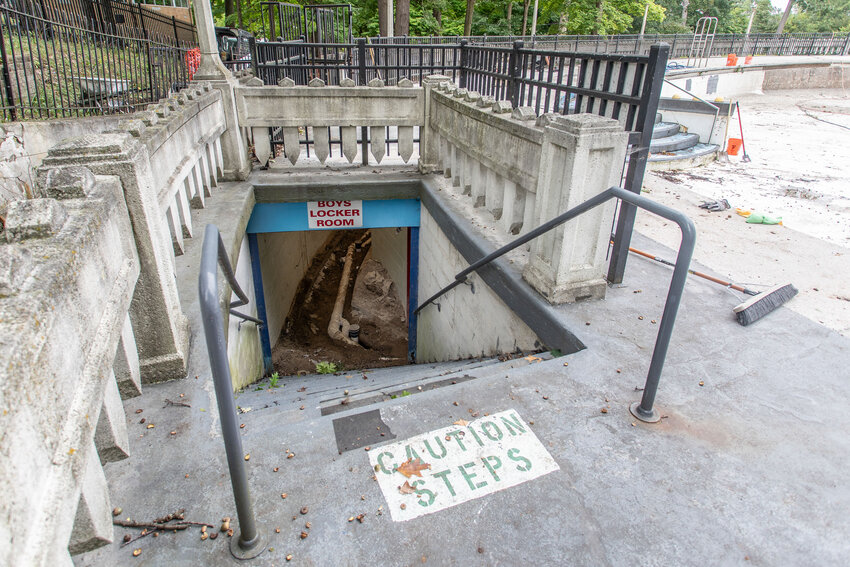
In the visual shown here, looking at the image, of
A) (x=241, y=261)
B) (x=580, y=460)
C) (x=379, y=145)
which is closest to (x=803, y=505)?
(x=580, y=460)

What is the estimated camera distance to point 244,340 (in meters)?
5.33

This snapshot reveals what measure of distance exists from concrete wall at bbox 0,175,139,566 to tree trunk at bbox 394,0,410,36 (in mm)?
19289

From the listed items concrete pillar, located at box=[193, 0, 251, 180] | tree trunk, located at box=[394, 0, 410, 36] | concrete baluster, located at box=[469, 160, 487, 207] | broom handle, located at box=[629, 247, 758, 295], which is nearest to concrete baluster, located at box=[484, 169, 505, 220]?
concrete baluster, located at box=[469, 160, 487, 207]

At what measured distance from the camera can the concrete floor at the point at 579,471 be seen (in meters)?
2.05

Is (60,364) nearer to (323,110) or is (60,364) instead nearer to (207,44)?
(207,44)

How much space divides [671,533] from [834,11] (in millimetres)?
88619

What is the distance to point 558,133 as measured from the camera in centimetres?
346

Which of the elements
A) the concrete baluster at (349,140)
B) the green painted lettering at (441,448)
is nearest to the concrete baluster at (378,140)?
the concrete baluster at (349,140)

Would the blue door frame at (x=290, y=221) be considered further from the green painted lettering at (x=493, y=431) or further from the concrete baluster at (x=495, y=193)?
the green painted lettering at (x=493, y=431)

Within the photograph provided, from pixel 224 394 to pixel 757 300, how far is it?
13.2 ft

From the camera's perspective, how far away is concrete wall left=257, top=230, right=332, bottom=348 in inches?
317

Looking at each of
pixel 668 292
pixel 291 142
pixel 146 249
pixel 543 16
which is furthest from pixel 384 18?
pixel 543 16

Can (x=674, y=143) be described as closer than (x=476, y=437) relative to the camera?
No

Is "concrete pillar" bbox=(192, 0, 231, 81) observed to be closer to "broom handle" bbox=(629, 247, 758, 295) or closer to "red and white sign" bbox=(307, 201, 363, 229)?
"red and white sign" bbox=(307, 201, 363, 229)
